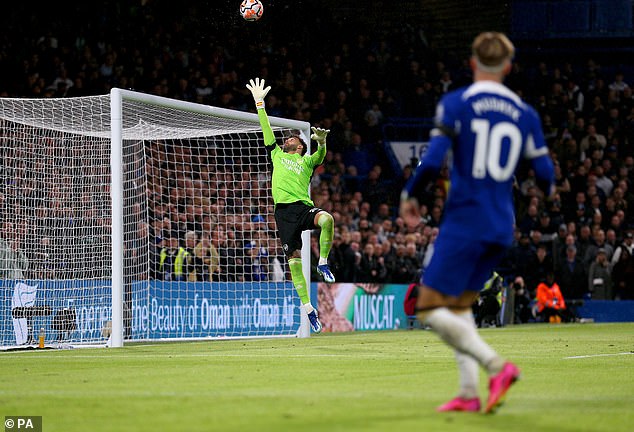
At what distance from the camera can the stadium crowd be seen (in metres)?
23.4

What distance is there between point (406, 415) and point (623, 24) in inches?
1071

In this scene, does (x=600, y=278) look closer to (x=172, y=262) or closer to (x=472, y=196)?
(x=172, y=262)

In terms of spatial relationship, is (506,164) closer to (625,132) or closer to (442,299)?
(442,299)

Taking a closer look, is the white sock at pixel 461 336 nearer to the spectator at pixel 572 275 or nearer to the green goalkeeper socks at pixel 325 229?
the green goalkeeper socks at pixel 325 229

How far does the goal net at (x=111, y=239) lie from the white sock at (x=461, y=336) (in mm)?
7845

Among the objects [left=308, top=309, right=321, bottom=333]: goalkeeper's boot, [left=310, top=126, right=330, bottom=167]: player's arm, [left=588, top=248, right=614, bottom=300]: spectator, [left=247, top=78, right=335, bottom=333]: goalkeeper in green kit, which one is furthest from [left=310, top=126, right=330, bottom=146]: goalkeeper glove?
[left=588, top=248, right=614, bottom=300]: spectator

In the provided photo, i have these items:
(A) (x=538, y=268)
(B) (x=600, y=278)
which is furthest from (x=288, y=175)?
(B) (x=600, y=278)

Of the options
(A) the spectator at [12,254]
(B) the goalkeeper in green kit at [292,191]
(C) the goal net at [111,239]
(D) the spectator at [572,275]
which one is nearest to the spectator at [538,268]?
(D) the spectator at [572,275]

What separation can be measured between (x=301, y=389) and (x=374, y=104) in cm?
2081

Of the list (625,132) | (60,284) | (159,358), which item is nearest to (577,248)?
(625,132)

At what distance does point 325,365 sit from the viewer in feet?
31.6

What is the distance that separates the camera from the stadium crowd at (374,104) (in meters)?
23.4

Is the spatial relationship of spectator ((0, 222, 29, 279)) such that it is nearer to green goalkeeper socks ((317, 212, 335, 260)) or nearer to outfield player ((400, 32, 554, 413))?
green goalkeeper socks ((317, 212, 335, 260))

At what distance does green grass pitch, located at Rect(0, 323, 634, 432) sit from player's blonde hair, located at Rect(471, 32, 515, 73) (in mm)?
1896
